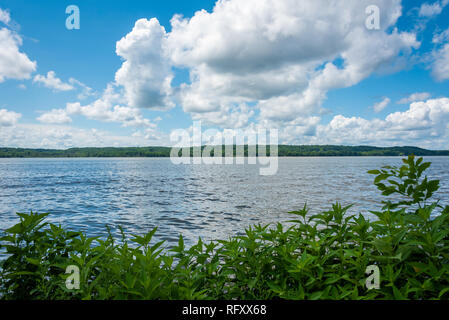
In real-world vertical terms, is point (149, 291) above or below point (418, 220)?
below

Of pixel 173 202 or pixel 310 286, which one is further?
pixel 173 202

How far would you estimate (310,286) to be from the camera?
3.26 m

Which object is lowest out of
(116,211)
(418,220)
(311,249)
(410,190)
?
(116,211)

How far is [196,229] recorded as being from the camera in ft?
57.4

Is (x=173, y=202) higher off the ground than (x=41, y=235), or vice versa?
(x=41, y=235)
